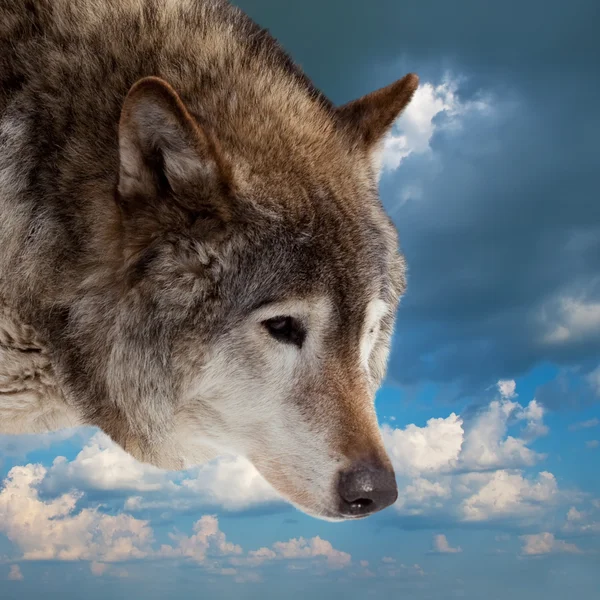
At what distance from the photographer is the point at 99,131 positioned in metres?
5.07

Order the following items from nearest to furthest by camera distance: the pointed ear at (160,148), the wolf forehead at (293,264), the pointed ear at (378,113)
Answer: the pointed ear at (160,148) → the wolf forehead at (293,264) → the pointed ear at (378,113)

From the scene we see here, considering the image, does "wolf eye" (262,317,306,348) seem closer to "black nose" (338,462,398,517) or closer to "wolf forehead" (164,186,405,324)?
"wolf forehead" (164,186,405,324)

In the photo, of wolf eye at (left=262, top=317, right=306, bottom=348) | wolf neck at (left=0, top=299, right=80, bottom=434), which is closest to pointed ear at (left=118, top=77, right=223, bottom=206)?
wolf eye at (left=262, top=317, right=306, bottom=348)

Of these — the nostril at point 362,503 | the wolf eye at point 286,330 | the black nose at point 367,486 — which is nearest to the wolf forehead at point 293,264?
the wolf eye at point 286,330

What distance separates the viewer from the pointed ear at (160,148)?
4.22 metres

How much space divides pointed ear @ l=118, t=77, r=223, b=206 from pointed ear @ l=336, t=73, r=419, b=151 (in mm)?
1368

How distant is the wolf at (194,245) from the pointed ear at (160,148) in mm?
12

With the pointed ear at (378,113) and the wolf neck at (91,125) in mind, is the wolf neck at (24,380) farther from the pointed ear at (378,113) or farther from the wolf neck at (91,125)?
the pointed ear at (378,113)

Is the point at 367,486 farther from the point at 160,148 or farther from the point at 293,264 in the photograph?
the point at 160,148

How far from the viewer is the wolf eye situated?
460 centimetres

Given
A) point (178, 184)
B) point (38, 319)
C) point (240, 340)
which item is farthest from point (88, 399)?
point (178, 184)

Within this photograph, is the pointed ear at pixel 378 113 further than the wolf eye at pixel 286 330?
Yes

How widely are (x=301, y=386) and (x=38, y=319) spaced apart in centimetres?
193

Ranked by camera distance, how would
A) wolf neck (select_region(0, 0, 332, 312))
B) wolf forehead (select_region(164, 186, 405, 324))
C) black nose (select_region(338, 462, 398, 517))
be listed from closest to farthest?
black nose (select_region(338, 462, 398, 517)) → wolf forehead (select_region(164, 186, 405, 324)) → wolf neck (select_region(0, 0, 332, 312))
